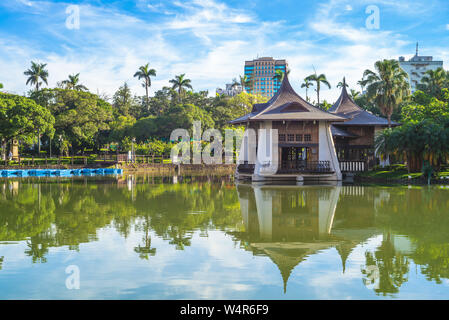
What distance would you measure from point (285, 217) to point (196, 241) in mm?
4440

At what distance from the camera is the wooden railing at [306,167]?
2947 centimetres

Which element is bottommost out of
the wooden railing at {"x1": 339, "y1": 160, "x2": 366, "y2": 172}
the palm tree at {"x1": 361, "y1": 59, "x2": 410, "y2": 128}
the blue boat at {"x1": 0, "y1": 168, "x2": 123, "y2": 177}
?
the blue boat at {"x1": 0, "y1": 168, "x2": 123, "y2": 177}

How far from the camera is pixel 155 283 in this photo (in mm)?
6871

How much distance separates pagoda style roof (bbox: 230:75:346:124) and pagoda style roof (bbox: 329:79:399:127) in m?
4.11

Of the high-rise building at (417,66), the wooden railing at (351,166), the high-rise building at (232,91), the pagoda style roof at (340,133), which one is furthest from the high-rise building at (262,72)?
the wooden railing at (351,166)

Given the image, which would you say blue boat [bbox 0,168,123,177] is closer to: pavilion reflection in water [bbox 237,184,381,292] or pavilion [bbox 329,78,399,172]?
pavilion [bbox 329,78,399,172]

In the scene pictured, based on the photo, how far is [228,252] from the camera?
29.6ft

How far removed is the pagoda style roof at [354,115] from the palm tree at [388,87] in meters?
1.66

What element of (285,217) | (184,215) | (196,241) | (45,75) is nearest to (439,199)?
(285,217)

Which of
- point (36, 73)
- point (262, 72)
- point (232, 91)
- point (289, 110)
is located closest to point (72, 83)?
point (36, 73)

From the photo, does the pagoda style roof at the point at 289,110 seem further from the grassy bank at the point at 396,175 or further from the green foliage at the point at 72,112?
the green foliage at the point at 72,112

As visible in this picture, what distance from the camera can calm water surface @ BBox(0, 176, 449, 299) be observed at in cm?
661

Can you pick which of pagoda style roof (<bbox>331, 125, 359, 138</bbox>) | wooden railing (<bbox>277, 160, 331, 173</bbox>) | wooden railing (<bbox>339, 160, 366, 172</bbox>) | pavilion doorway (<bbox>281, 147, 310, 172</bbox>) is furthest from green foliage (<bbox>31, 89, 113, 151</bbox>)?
wooden railing (<bbox>339, 160, 366, 172</bbox>)
